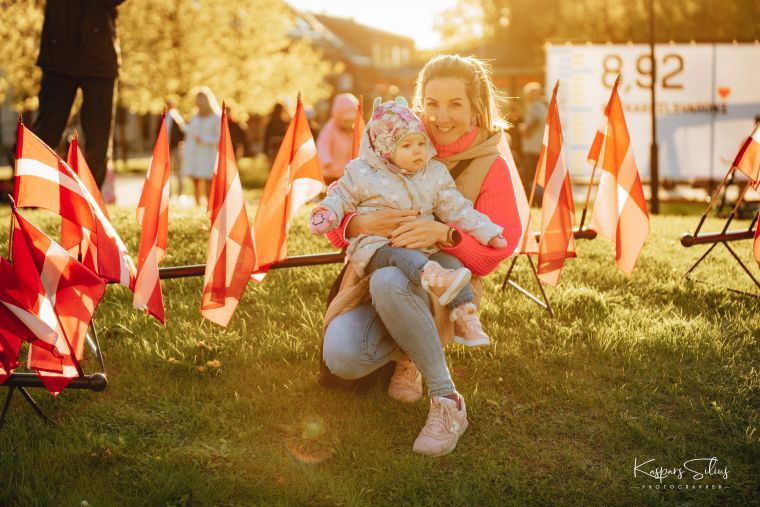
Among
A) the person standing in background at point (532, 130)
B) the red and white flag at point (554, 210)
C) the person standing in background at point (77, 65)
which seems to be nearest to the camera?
the red and white flag at point (554, 210)

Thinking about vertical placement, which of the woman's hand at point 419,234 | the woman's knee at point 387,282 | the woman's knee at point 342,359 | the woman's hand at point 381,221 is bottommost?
the woman's knee at point 342,359

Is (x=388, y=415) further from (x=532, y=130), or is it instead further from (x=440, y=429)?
(x=532, y=130)

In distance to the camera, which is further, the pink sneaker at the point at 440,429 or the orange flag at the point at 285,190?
the orange flag at the point at 285,190

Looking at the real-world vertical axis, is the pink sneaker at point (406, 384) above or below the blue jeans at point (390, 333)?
below

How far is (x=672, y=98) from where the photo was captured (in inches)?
610

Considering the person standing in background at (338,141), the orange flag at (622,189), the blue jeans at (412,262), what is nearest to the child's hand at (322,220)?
the blue jeans at (412,262)

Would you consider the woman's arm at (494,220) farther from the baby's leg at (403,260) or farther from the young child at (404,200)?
the baby's leg at (403,260)

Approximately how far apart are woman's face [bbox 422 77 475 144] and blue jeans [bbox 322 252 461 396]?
0.60m

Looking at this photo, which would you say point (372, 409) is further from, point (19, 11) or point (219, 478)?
point (19, 11)

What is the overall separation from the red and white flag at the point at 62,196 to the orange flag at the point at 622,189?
9.24 feet

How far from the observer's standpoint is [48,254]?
2.97m

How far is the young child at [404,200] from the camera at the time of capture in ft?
10.6

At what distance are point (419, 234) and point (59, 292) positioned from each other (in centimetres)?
146

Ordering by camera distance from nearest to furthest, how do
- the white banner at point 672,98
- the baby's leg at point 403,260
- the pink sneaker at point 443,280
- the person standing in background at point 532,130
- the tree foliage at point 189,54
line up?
the pink sneaker at point 443,280 → the baby's leg at point 403,260 → the person standing in background at point 532,130 → the white banner at point 672,98 → the tree foliage at point 189,54
